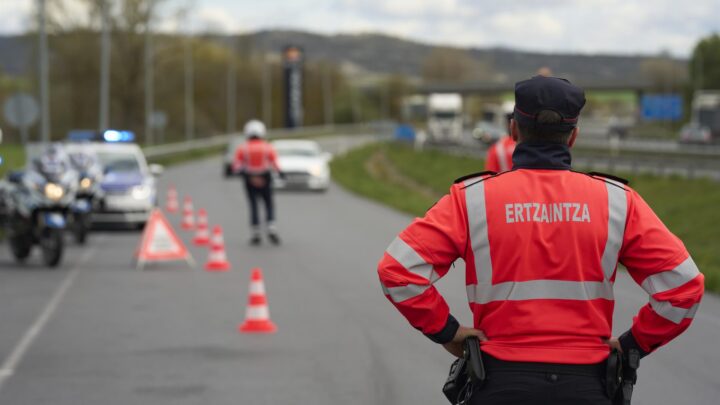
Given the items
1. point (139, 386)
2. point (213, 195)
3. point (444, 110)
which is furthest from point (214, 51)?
point (139, 386)

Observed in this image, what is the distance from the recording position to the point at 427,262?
3992 mm

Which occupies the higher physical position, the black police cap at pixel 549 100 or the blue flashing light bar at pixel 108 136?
the black police cap at pixel 549 100

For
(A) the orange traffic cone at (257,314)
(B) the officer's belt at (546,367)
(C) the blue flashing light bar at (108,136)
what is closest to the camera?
(B) the officer's belt at (546,367)

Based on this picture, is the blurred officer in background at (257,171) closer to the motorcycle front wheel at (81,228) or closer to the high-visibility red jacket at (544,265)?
the motorcycle front wheel at (81,228)

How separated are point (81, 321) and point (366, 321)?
2.47m

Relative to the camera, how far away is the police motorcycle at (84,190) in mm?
20062

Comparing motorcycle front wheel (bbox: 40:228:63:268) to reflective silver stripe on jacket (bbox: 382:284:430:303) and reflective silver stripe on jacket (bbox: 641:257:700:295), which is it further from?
reflective silver stripe on jacket (bbox: 641:257:700:295)

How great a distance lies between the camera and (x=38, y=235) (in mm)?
17234

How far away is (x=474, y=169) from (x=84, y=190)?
28044 millimetres

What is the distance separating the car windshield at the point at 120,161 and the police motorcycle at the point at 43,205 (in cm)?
689

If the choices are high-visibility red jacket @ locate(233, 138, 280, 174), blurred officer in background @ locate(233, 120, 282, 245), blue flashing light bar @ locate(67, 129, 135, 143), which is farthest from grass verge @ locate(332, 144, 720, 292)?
blue flashing light bar @ locate(67, 129, 135, 143)

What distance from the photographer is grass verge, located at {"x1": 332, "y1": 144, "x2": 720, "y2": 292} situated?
22.4 m

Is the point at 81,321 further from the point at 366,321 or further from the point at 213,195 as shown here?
the point at 213,195

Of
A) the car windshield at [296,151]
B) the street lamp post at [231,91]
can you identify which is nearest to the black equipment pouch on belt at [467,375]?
the car windshield at [296,151]
